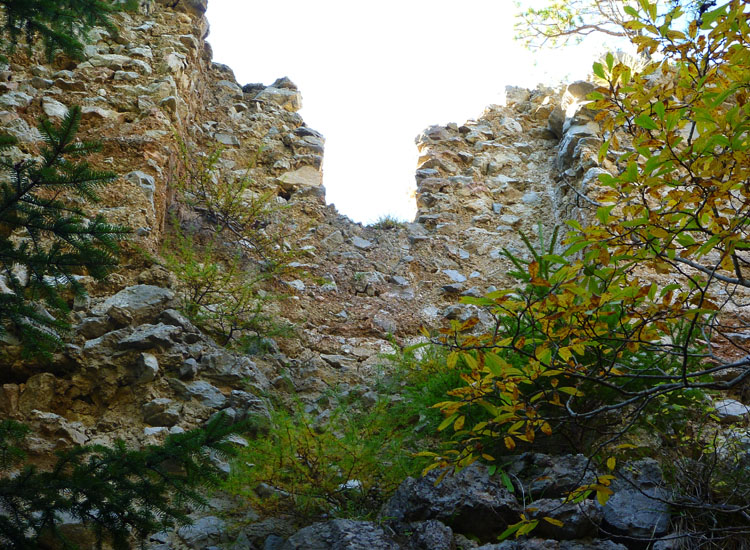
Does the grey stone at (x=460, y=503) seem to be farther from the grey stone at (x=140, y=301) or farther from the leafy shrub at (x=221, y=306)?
the grey stone at (x=140, y=301)

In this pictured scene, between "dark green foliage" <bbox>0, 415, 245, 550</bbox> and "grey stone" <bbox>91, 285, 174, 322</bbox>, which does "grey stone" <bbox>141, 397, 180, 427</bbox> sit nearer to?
"grey stone" <bbox>91, 285, 174, 322</bbox>

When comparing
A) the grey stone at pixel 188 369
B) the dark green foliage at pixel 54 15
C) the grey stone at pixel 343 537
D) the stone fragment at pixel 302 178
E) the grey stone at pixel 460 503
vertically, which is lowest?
the grey stone at pixel 343 537

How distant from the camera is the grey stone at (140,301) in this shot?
14.4 ft

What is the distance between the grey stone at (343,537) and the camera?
108 inches

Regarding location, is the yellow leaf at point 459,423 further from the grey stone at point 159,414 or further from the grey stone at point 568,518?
the grey stone at point 159,414

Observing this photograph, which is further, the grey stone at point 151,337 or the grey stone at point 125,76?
the grey stone at point 125,76

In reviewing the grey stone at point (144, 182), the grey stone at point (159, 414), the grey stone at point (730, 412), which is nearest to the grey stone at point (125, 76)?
the grey stone at point (144, 182)

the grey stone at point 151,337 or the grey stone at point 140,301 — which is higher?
the grey stone at point 140,301

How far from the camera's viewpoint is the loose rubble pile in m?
3.04

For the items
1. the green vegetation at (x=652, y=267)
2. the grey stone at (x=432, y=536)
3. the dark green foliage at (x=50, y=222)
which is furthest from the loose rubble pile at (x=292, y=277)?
the dark green foliage at (x=50, y=222)

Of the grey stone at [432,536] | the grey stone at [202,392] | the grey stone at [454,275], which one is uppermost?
the grey stone at [454,275]

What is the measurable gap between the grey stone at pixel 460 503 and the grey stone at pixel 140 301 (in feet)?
7.68

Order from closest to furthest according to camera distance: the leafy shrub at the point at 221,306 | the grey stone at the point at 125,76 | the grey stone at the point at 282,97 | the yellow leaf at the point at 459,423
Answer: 1. the yellow leaf at the point at 459,423
2. the leafy shrub at the point at 221,306
3. the grey stone at the point at 125,76
4. the grey stone at the point at 282,97

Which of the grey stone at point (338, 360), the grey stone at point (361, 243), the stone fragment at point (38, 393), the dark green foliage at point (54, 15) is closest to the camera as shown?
the dark green foliage at point (54, 15)
